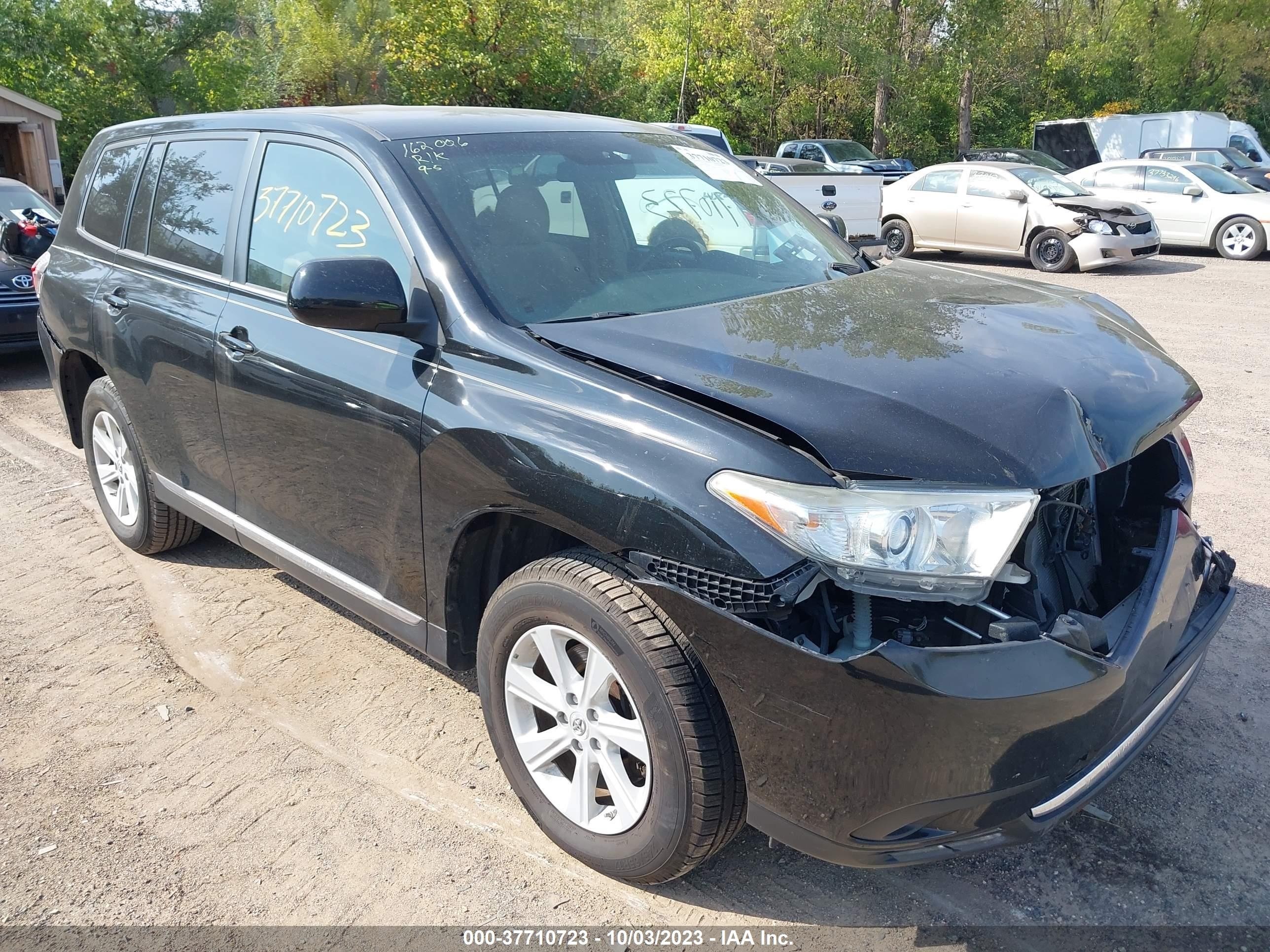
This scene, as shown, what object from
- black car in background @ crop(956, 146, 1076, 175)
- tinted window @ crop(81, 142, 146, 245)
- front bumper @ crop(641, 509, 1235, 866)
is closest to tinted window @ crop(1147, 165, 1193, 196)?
black car in background @ crop(956, 146, 1076, 175)

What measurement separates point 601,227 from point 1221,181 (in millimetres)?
15464

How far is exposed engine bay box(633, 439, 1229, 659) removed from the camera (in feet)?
7.15

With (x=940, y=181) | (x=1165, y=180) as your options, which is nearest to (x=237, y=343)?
(x=940, y=181)

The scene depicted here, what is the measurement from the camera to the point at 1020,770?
7.12 ft

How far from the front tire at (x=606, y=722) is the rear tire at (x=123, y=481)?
2372 millimetres

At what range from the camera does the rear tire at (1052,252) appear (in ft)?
46.3

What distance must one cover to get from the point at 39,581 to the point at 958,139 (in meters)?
31.1

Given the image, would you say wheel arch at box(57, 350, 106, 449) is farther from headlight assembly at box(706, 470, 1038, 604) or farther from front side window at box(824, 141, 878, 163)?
front side window at box(824, 141, 878, 163)

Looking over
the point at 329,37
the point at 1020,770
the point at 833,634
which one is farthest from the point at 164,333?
the point at 329,37

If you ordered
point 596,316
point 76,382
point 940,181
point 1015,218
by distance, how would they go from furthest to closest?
point 940,181 → point 1015,218 → point 76,382 → point 596,316

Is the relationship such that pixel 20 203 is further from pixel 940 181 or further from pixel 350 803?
pixel 940 181

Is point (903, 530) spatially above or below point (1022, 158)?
below

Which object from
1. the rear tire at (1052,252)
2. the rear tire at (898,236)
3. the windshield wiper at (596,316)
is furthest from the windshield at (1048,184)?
the windshield wiper at (596,316)

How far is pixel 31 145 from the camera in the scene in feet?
68.5
